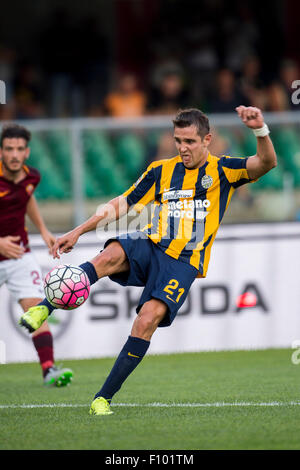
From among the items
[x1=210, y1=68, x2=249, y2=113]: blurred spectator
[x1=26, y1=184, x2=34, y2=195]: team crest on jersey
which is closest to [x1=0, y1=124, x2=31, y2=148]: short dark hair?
[x1=26, y1=184, x2=34, y2=195]: team crest on jersey

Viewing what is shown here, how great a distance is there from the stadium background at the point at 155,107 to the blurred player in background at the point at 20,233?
151 cm

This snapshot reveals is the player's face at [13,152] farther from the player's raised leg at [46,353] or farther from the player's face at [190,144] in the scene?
the player's face at [190,144]

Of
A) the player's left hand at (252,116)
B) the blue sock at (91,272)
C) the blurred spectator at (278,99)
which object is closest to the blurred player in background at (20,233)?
the blue sock at (91,272)

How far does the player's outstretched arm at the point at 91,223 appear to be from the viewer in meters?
6.66

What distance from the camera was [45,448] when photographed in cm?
534

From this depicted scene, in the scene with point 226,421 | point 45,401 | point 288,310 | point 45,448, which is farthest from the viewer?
point 288,310

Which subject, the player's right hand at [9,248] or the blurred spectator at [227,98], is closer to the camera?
the player's right hand at [9,248]

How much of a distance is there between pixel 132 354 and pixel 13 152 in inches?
105

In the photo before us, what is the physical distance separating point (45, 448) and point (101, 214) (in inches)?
79.0

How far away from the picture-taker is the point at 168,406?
6801mm

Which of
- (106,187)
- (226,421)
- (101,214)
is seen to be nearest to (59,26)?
(106,187)
